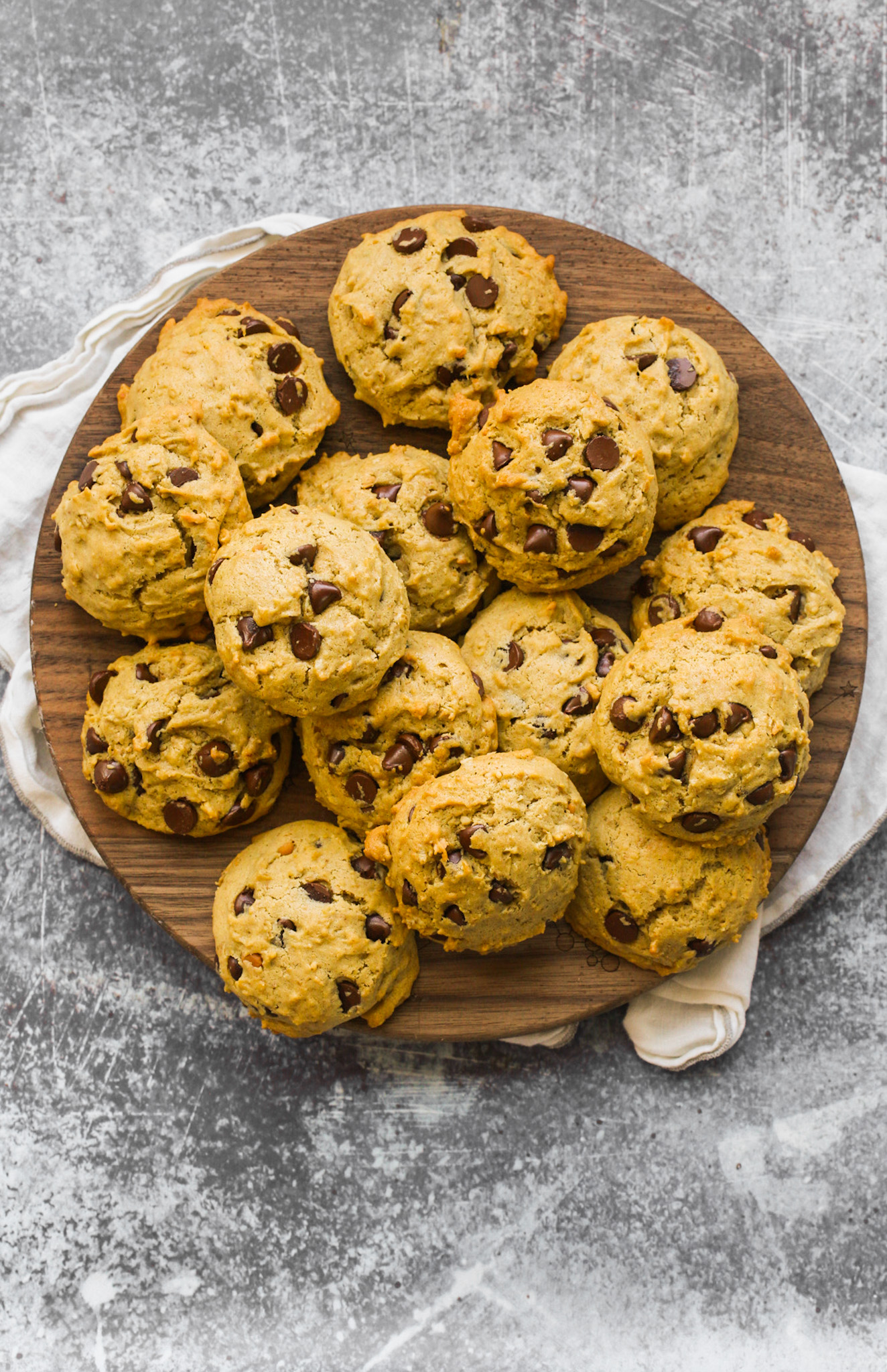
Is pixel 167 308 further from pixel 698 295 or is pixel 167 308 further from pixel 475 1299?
pixel 475 1299

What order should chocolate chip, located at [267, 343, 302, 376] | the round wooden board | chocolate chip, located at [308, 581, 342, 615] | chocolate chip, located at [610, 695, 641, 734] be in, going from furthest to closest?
the round wooden board
chocolate chip, located at [267, 343, 302, 376]
chocolate chip, located at [610, 695, 641, 734]
chocolate chip, located at [308, 581, 342, 615]

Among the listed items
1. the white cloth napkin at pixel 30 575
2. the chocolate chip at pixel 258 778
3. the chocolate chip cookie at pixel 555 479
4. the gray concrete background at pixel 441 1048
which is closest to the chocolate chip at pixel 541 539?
the chocolate chip cookie at pixel 555 479

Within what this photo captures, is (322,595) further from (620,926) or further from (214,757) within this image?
(620,926)

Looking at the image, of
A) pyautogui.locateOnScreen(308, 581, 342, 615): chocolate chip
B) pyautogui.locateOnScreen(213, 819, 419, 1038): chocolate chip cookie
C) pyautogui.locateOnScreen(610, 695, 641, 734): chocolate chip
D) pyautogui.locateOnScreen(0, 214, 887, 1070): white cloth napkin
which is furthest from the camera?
pyautogui.locateOnScreen(0, 214, 887, 1070): white cloth napkin

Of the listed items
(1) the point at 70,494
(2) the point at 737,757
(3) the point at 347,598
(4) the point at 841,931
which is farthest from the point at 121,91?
(4) the point at 841,931

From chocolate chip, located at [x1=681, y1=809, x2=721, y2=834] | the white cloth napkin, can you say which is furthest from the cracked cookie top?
chocolate chip, located at [x1=681, y1=809, x2=721, y2=834]

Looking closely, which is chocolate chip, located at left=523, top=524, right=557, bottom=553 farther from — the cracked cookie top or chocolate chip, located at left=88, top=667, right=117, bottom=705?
chocolate chip, located at left=88, top=667, right=117, bottom=705

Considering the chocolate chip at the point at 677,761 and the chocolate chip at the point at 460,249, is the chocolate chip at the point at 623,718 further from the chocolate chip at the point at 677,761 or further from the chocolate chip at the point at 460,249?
the chocolate chip at the point at 460,249
